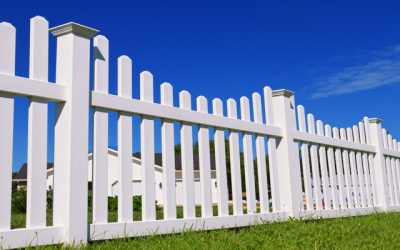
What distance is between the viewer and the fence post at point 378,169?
7777 mm

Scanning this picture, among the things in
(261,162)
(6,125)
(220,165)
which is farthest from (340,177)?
(6,125)

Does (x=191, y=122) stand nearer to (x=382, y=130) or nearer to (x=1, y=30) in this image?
(x=1, y=30)

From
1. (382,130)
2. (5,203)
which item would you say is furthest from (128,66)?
(382,130)

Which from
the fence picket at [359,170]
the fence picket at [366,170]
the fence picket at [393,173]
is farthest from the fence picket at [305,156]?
the fence picket at [393,173]

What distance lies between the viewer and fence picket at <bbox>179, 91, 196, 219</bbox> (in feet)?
13.4

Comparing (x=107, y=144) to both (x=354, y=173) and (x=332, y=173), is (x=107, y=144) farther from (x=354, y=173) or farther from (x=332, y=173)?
(x=354, y=173)

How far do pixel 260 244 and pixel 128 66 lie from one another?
1782 mm

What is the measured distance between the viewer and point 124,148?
11.8 feet

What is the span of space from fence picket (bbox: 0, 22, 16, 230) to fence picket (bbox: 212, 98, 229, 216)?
2127mm

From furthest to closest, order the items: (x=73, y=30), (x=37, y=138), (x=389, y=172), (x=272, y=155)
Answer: (x=389, y=172) → (x=272, y=155) → (x=73, y=30) → (x=37, y=138)

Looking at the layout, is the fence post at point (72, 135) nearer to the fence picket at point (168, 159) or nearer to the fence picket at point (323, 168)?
the fence picket at point (168, 159)

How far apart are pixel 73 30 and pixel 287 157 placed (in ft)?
10.0

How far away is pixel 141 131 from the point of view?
375 cm

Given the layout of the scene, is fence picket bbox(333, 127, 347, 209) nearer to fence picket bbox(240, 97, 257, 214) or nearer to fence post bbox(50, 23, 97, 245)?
fence picket bbox(240, 97, 257, 214)
